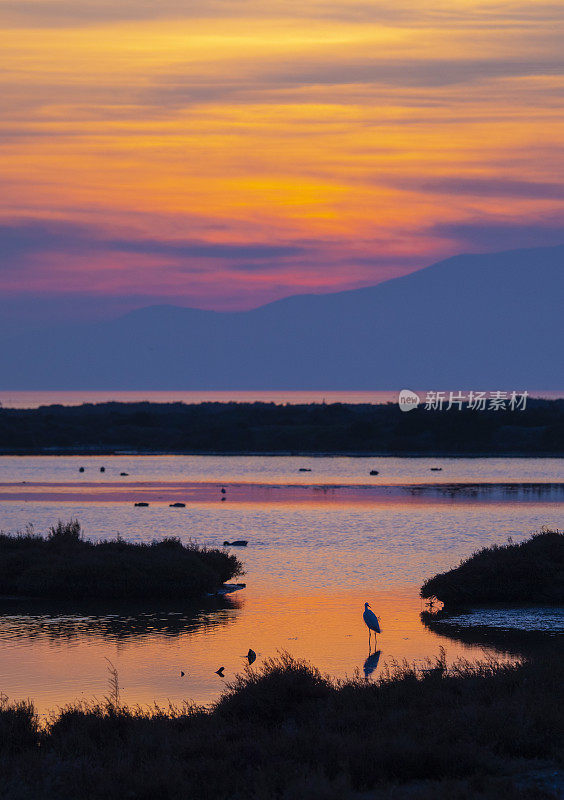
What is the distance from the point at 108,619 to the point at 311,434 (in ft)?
260

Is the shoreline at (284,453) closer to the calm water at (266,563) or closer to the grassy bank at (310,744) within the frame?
the calm water at (266,563)

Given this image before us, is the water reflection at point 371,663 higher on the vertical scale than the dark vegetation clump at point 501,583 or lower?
lower

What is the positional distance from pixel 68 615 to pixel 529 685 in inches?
464

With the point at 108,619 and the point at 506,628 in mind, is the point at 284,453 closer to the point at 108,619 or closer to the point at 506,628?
the point at 108,619

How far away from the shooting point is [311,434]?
329ft

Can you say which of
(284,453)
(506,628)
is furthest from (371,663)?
(284,453)

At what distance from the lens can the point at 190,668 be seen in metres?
17.1

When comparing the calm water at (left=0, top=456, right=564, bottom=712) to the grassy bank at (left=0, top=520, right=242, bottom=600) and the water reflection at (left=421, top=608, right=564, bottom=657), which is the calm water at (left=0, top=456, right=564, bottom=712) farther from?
the grassy bank at (left=0, top=520, right=242, bottom=600)

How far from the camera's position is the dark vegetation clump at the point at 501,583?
2261 cm

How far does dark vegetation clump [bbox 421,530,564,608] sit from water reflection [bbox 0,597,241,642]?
4322 millimetres

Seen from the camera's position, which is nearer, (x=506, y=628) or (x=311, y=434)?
(x=506, y=628)

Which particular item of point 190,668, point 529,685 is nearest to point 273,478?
point 190,668

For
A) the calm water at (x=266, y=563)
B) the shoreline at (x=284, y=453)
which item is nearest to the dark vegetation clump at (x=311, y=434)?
the shoreline at (x=284, y=453)

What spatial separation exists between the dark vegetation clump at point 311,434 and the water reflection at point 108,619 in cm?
6804
